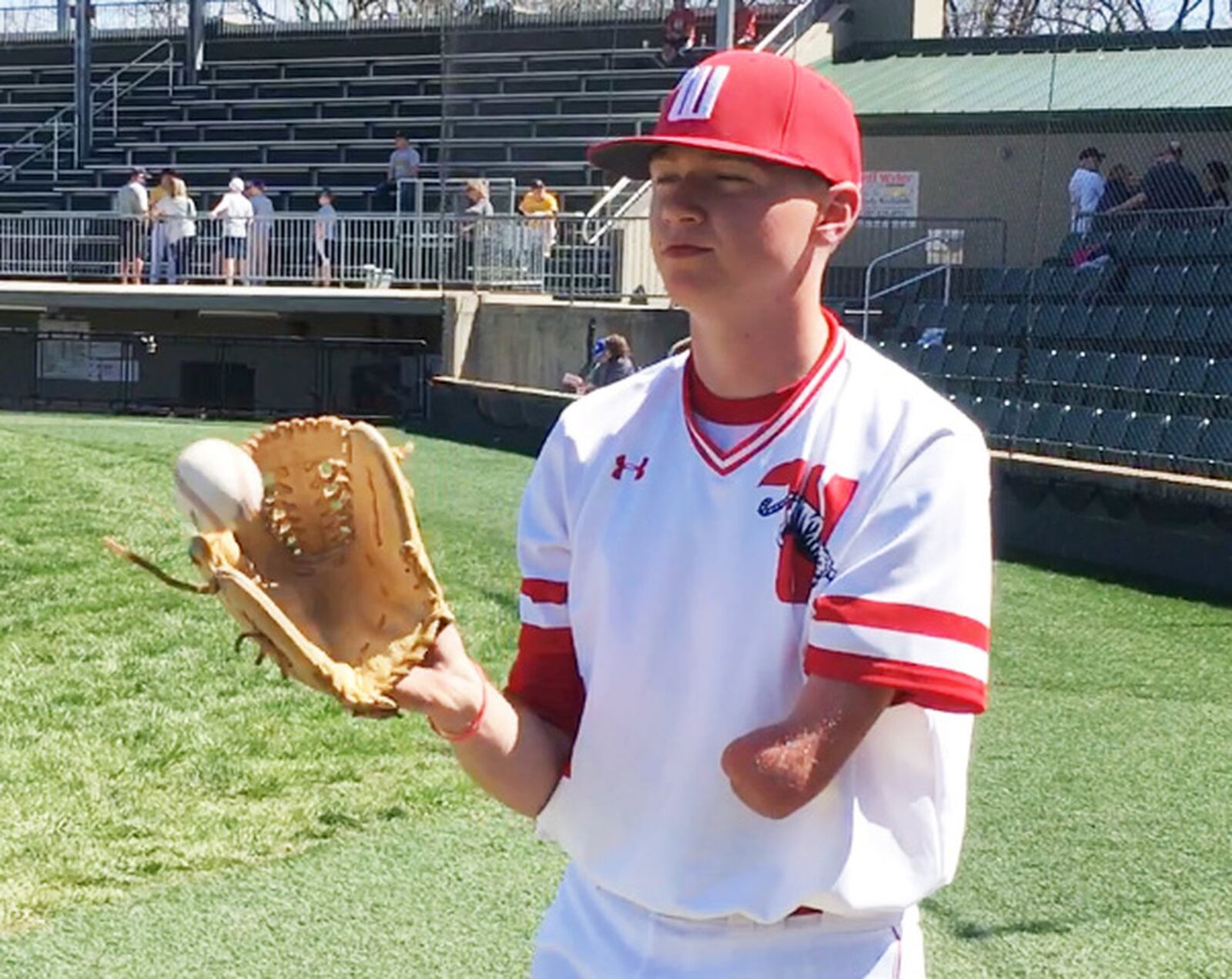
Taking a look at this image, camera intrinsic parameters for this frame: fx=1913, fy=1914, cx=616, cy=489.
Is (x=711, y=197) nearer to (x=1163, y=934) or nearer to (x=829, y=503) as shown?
(x=829, y=503)

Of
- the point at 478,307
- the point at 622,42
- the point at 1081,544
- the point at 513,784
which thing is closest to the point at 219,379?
the point at 478,307

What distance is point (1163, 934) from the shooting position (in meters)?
4.96

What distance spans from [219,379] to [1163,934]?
1886cm

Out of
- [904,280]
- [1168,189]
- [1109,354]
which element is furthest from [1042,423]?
[904,280]

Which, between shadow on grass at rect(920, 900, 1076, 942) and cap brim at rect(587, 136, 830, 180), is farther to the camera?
shadow on grass at rect(920, 900, 1076, 942)

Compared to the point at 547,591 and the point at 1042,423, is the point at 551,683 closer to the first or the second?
the point at 547,591

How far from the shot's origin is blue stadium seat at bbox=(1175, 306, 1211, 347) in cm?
1308

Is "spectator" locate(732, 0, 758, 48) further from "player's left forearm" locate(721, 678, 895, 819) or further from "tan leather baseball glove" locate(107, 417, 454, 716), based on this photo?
"player's left forearm" locate(721, 678, 895, 819)

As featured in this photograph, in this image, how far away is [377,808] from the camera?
619 centimetres

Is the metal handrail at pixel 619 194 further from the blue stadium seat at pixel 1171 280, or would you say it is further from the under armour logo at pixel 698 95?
the under armour logo at pixel 698 95

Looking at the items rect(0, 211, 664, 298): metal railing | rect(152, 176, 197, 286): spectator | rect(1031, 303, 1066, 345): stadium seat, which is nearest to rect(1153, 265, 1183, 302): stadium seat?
rect(1031, 303, 1066, 345): stadium seat

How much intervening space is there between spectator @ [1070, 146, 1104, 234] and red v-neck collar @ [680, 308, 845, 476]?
1324cm

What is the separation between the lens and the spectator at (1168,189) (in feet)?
47.6

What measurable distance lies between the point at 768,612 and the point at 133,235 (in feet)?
72.7
